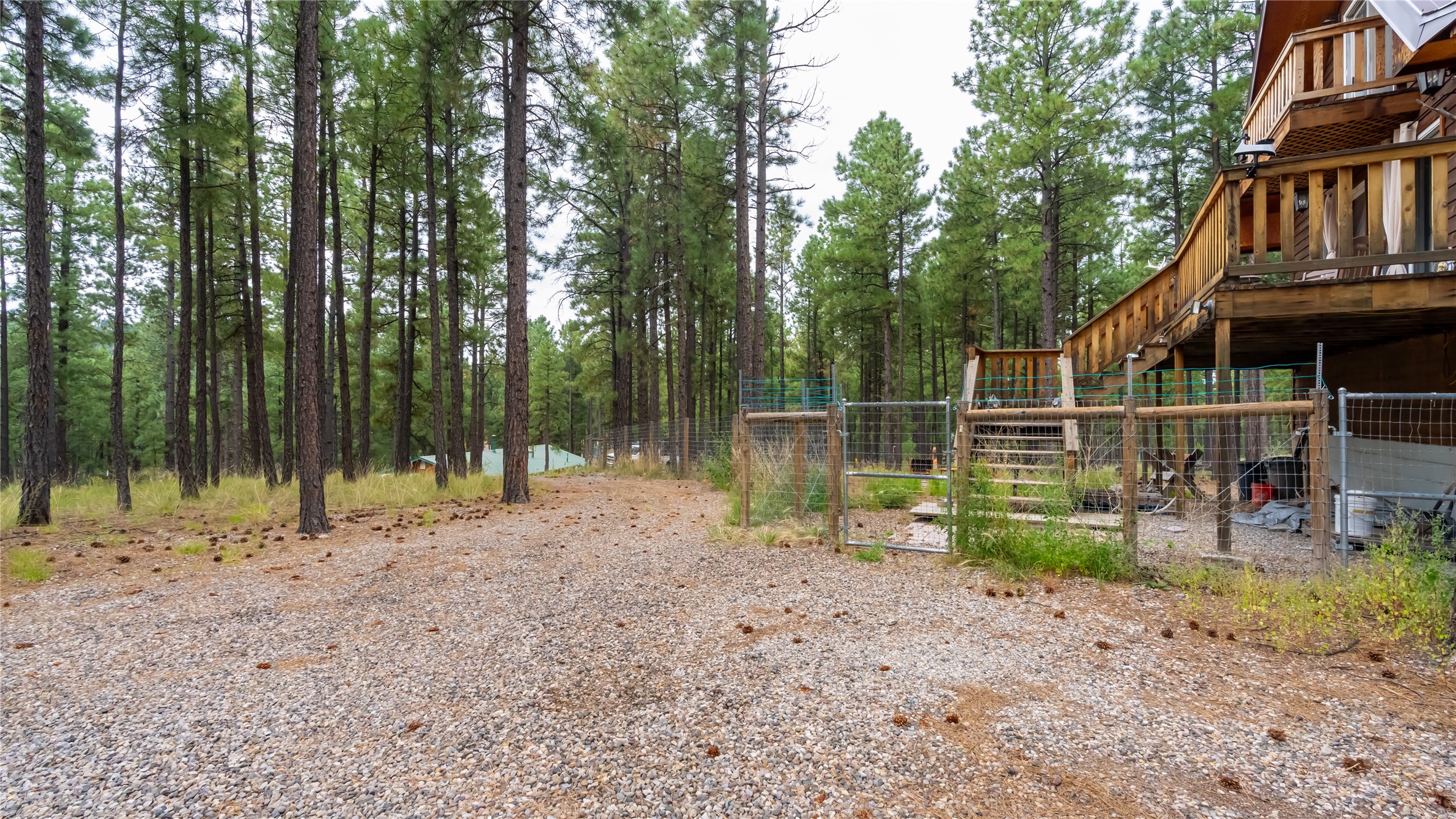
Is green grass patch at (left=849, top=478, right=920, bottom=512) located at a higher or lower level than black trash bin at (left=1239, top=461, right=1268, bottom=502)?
lower

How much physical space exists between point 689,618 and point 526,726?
1.67 m

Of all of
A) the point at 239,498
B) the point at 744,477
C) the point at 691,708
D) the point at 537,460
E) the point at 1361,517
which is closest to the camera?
A: the point at 691,708

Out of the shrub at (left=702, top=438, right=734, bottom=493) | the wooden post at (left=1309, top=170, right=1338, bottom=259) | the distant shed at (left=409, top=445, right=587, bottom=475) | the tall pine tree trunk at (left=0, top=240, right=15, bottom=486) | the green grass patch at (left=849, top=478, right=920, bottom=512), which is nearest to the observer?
the wooden post at (left=1309, top=170, right=1338, bottom=259)

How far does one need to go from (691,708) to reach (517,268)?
9.15 meters

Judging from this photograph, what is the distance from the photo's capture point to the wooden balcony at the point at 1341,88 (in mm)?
6656

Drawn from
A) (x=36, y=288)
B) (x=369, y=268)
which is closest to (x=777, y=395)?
(x=369, y=268)

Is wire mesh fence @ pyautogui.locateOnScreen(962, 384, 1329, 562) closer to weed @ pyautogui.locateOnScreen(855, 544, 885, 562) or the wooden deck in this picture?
the wooden deck

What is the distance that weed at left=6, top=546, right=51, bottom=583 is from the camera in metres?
5.23

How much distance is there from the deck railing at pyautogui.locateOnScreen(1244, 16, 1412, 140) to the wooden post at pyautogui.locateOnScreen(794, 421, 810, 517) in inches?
271

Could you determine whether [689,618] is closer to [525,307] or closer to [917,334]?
[525,307]

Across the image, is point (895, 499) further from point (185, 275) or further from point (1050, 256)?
point (185, 275)

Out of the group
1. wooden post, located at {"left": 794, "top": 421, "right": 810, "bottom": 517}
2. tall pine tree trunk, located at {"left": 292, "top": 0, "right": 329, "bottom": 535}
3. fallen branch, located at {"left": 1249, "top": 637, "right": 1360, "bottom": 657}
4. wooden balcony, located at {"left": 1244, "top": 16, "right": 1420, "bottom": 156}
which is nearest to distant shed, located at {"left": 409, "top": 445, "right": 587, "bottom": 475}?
tall pine tree trunk, located at {"left": 292, "top": 0, "right": 329, "bottom": 535}

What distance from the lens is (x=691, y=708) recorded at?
9.35 ft

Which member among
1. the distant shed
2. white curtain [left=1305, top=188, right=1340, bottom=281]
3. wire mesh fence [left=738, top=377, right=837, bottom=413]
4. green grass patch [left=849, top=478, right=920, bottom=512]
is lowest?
the distant shed
